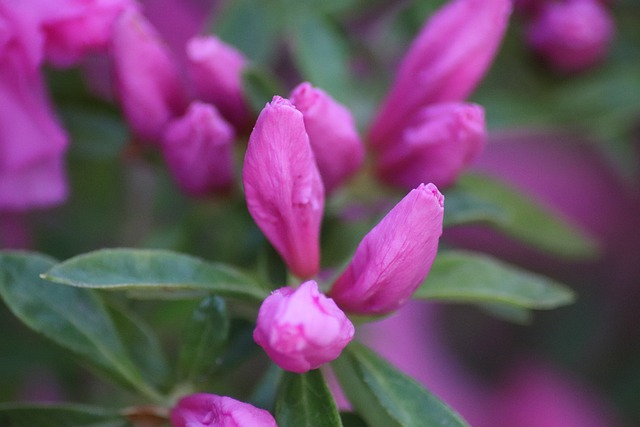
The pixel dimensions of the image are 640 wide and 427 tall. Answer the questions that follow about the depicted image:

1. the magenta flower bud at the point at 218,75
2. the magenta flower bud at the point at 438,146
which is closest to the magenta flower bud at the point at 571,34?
the magenta flower bud at the point at 438,146

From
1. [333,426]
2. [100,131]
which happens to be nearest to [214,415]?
[333,426]

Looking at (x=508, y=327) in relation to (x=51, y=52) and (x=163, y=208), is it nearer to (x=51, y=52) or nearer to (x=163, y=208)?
(x=163, y=208)

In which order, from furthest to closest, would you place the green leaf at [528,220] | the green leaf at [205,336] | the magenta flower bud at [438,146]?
1. the green leaf at [528,220]
2. the magenta flower bud at [438,146]
3. the green leaf at [205,336]

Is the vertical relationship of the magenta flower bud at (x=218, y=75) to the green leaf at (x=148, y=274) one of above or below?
above

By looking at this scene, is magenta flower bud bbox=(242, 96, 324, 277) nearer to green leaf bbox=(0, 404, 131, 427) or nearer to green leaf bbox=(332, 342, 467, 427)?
green leaf bbox=(332, 342, 467, 427)

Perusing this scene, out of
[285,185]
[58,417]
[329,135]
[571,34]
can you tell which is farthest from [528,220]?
[58,417]

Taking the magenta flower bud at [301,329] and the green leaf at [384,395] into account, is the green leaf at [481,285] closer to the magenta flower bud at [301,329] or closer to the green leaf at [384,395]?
the green leaf at [384,395]
